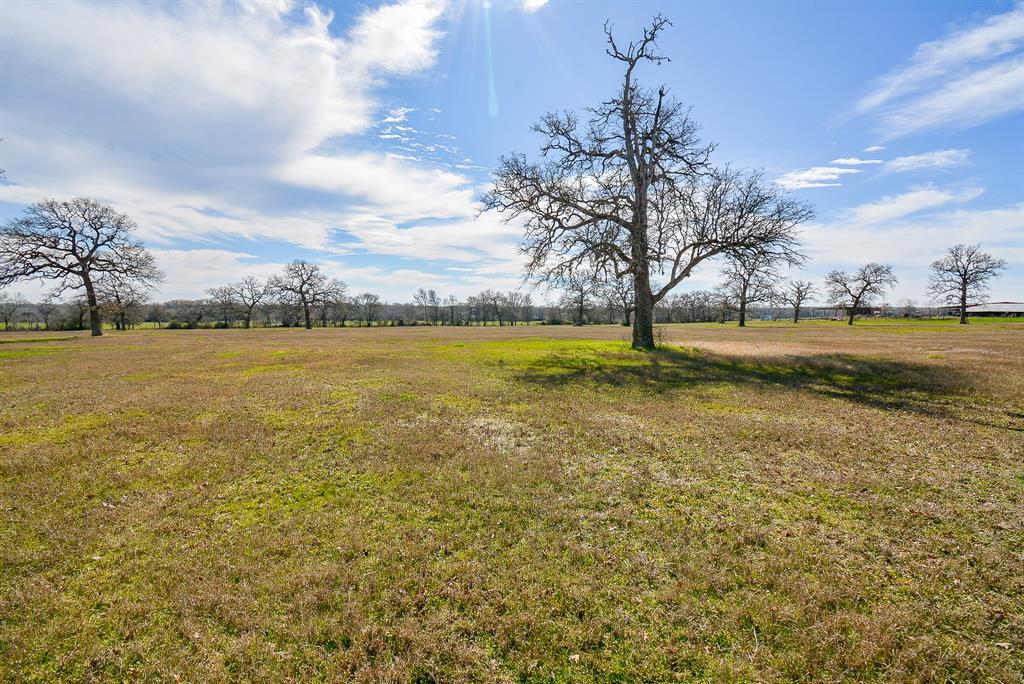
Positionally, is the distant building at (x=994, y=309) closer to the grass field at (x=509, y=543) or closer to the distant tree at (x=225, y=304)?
the grass field at (x=509, y=543)

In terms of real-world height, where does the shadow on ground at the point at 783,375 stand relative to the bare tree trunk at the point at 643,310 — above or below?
below

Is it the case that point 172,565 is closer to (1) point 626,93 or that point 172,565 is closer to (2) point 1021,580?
(2) point 1021,580

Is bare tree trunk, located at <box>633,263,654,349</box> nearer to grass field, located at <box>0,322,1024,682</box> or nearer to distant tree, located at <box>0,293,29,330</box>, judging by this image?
grass field, located at <box>0,322,1024,682</box>

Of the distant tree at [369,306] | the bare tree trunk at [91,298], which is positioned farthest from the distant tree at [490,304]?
the bare tree trunk at [91,298]

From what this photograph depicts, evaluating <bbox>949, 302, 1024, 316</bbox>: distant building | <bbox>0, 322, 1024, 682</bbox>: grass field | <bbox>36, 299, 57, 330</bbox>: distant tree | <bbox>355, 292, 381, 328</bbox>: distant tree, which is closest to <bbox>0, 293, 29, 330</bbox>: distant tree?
<bbox>36, 299, 57, 330</bbox>: distant tree

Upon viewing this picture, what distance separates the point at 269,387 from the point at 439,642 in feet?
43.4

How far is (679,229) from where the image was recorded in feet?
79.3

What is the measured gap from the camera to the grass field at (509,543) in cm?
342

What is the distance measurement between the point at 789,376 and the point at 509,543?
55.2 ft

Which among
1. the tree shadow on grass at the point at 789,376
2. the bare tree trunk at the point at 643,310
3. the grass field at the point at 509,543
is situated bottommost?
the grass field at the point at 509,543

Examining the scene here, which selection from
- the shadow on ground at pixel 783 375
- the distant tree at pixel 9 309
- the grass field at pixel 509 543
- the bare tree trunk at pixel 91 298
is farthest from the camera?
the distant tree at pixel 9 309

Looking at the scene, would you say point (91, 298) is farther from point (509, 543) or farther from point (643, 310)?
point (509, 543)

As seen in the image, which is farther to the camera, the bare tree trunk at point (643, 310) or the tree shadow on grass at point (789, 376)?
the bare tree trunk at point (643, 310)

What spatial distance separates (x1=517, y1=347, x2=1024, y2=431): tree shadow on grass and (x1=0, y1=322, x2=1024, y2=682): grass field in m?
1.52
